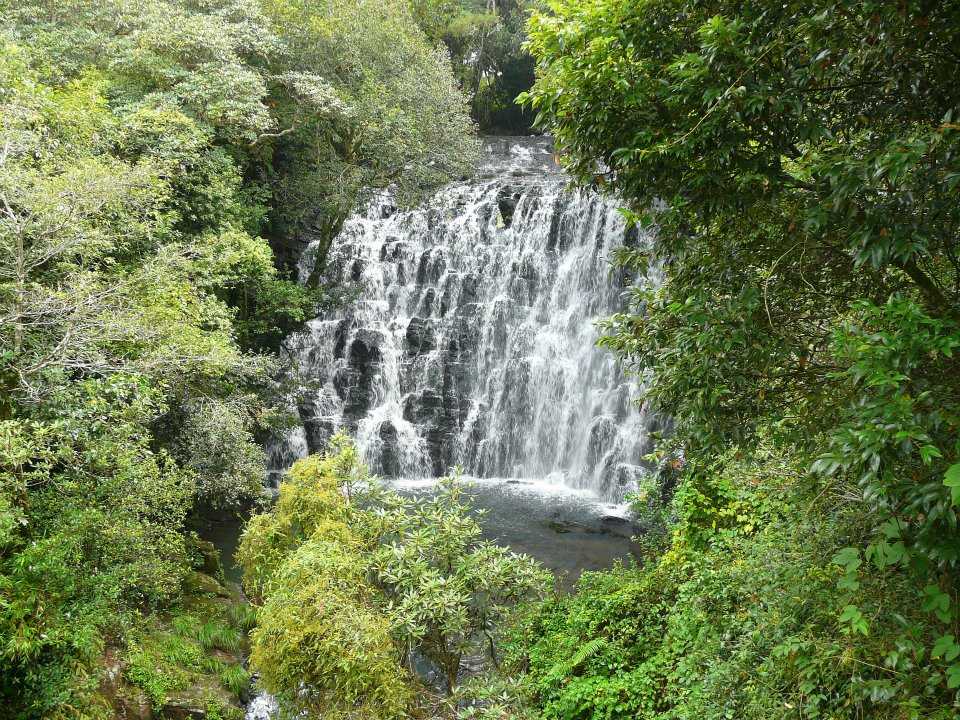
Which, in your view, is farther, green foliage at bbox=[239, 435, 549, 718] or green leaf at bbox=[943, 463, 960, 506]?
green foliage at bbox=[239, 435, 549, 718]

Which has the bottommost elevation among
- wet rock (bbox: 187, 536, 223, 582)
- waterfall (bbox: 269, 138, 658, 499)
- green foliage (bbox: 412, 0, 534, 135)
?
wet rock (bbox: 187, 536, 223, 582)

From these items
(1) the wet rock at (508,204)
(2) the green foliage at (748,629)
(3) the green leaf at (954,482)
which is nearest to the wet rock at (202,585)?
(2) the green foliage at (748,629)

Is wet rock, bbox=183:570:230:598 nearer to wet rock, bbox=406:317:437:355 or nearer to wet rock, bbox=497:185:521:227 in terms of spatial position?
wet rock, bbox=406:317:437:355

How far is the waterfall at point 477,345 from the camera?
62.8 ft

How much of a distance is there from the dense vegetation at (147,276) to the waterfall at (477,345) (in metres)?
1.81

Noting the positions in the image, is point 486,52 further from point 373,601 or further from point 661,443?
point 373,601

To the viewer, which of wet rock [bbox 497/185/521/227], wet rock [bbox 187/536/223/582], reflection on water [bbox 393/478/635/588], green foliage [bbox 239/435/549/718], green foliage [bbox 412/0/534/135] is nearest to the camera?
green foliage [bbox 239/435/549/718]

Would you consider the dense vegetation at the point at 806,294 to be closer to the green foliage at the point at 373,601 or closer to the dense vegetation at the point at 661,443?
the dense vegetation at the point at 661,443

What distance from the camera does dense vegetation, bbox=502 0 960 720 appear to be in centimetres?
356

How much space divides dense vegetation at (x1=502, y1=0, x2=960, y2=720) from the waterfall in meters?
12.3

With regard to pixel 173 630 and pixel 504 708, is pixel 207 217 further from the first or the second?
pixel 504 708

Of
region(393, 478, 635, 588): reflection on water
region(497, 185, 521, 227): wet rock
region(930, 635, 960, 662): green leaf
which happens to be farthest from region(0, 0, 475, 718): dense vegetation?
region(930, 635, 960, 662): green leaf

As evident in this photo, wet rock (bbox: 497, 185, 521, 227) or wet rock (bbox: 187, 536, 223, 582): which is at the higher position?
wet rock (bbox: 497, 185, 521, 227)

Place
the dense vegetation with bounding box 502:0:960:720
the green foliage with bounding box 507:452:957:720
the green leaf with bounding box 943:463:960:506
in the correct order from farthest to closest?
the green foliage with bounding box 507:452:957:720 < the dense vegetation with bounding box 502:0:960:720 < the green leaf with bounding box 943:463:960:506
